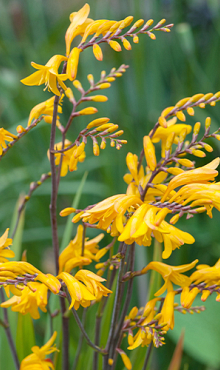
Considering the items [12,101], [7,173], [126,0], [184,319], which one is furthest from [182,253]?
[126,0]

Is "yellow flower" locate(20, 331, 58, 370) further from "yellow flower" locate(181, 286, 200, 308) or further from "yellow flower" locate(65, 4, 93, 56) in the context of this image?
"yellow flower" locate(65, 4, 93, 56)

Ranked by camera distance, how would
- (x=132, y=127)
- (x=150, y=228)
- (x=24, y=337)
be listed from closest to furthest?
(x=150, y=228) < (x=24, y=337) < (x=132, y=127)

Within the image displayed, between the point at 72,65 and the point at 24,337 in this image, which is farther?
the point at 24,337

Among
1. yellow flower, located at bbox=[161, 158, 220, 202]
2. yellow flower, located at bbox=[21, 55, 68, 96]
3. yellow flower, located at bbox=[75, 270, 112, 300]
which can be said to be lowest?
yellow flower, located at bbox=[75, 270, 112, 300]

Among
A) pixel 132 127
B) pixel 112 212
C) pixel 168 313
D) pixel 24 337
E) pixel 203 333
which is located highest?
pixel 132 127

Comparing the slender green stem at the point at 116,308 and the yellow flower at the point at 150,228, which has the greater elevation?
the yellow flower at the point at 150,228

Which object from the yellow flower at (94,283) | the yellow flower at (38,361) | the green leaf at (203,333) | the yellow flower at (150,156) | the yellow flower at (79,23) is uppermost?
the yellow flower at (79,23)

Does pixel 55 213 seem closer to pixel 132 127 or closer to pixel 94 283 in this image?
pixel 94 283

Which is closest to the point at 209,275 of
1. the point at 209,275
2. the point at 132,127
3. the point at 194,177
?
the point at 209,275

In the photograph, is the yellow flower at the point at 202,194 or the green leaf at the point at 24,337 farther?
the green leaf at the point at 24,337

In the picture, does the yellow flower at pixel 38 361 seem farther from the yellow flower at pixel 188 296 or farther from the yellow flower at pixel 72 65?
the yellow flower at pixel 72 65

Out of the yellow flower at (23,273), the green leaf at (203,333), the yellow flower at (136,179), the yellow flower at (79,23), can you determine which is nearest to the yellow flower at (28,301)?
the yellow flower at (23,273)

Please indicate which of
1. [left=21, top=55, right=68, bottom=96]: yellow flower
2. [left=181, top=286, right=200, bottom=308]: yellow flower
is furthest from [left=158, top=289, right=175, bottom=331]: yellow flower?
[left=21, top=55, right=68, bottom=96]: yellow flower

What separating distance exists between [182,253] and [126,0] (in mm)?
1015
